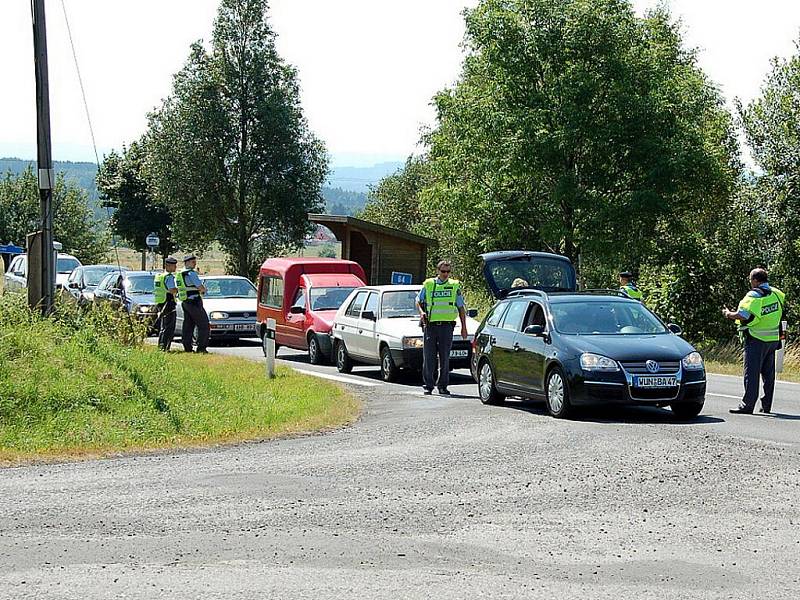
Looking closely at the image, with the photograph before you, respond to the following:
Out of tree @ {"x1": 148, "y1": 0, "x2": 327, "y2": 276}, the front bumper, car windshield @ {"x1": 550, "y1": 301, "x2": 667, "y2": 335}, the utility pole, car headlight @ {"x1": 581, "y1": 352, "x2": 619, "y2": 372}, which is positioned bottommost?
the front bumper

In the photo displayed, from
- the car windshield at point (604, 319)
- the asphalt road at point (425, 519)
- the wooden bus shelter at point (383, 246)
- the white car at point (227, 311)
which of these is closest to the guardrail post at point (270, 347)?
the car windshield at point (604, 319)

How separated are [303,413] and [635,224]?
85.8 feet

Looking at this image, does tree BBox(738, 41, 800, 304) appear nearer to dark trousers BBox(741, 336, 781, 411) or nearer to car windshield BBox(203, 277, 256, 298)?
car windshield BBox(203, 277, 256, 298)

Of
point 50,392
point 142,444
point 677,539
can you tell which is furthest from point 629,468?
point 50,392

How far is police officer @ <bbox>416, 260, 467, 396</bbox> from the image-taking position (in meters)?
17.9

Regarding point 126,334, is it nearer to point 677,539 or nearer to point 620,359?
point 620,359

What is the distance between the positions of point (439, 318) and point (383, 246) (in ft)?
68.0

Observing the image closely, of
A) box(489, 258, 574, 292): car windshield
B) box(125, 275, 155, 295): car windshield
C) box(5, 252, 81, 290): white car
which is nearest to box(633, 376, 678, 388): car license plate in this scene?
box(489, 258, 574, 292): car windshield

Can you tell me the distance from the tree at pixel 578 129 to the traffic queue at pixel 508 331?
1250 cm

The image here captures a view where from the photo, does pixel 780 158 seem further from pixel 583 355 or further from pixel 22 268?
pixel 22 268

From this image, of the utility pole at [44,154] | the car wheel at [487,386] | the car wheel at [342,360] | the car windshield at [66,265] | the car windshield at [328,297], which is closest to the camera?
the car wheel at [487,386]

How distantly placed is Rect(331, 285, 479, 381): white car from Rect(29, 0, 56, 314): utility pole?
5438 mm

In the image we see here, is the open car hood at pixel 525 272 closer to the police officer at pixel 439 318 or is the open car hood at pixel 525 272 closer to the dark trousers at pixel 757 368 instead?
the police officer at pixel 439 318

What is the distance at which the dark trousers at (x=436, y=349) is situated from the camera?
18.0 m
